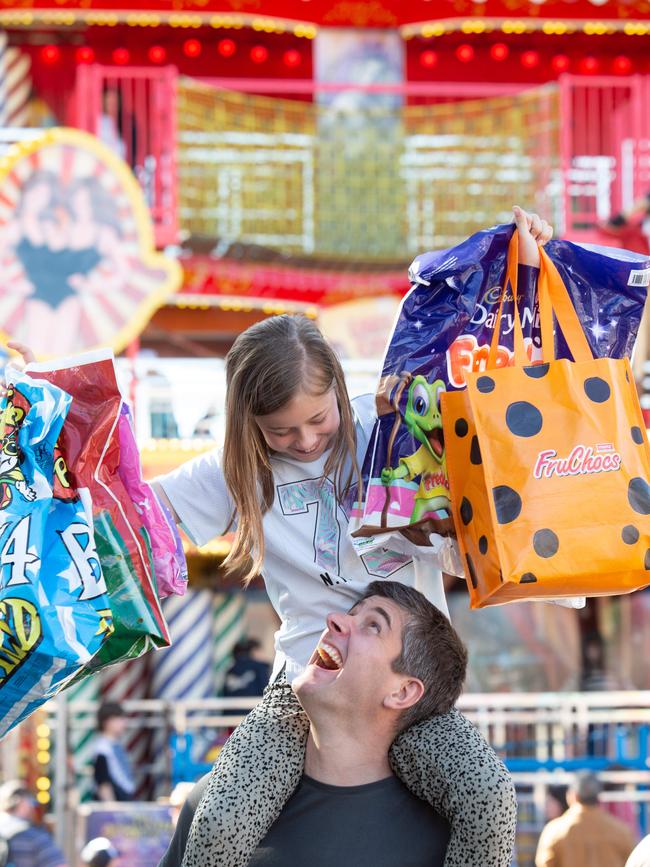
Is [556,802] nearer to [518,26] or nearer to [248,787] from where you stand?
[248,787]

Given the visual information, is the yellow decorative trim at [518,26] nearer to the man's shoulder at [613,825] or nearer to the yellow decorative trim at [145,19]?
the yellow decorative trim at [145,19]

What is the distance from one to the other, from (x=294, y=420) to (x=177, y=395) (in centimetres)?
699

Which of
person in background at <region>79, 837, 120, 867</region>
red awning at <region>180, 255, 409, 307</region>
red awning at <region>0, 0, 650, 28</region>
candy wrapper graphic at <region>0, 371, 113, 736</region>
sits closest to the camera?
candy wrapper graphic at <region>0, 371, 113, 736</region>

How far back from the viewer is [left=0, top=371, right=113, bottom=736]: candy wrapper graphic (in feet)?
8.23

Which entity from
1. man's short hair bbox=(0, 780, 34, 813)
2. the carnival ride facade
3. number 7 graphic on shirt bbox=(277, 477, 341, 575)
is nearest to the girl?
number 7 graphic on shirt bbox=(277, 477, 341, 575)

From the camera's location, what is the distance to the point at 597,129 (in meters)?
13.2

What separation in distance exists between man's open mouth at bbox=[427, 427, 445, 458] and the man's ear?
47 cm

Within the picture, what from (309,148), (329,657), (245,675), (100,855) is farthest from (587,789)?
(309,148)

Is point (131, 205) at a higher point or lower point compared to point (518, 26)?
lower

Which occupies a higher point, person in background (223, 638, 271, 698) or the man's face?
the man's face

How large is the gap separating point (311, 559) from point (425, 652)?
31 centimetres

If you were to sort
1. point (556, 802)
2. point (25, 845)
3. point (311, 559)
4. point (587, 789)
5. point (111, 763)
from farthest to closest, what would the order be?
point (111, 763) < point (556, 802) < point (25, 845) < point (587, 789) < point (311, 559)

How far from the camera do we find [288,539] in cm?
298

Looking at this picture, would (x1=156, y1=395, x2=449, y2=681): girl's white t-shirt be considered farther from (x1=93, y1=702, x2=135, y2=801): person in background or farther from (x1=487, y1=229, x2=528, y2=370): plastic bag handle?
(x1=93, y1=702, x2=135, y2=801): person in background
